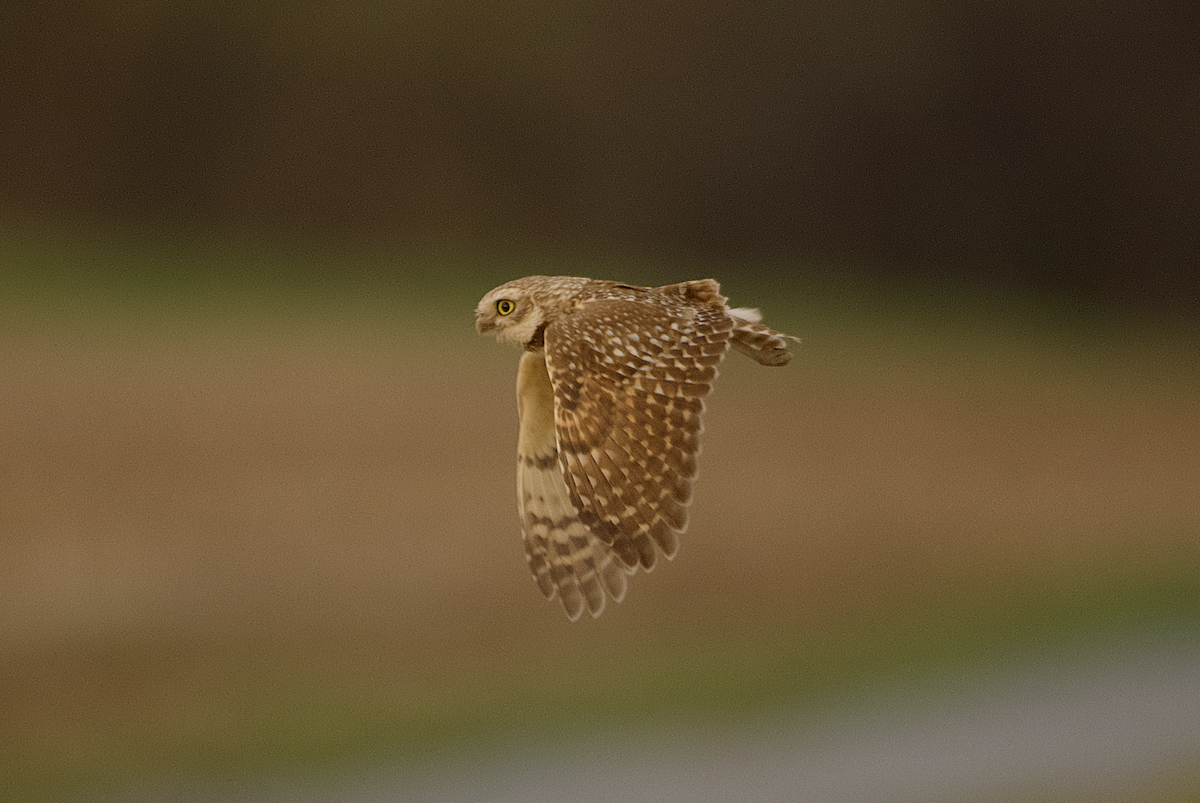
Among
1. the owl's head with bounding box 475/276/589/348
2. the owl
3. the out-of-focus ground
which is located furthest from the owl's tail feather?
the out-of-focus ground

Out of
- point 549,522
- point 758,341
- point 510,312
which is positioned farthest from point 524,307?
point 549,522

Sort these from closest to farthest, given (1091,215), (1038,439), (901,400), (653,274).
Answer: (653,274)
(1091,215)
(901,400)
(1038,439)

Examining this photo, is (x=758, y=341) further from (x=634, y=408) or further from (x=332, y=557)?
(x=332, y=557)

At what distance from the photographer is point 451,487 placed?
19.9 ft

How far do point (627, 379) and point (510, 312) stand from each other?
0.09 meters

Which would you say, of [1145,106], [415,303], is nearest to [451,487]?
[1145,106]

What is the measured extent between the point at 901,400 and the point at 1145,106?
2.29m

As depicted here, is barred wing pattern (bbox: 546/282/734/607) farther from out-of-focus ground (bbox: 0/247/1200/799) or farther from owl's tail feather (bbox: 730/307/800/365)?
out-of-focus ground (bbox: 0/247/1200/799)

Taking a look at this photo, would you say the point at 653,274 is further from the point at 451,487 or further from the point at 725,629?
the point at 725,629

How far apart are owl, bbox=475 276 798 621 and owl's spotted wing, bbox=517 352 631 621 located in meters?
0.07

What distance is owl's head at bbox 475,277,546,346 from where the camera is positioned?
78 cm

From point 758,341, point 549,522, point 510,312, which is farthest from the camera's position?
point 549,522

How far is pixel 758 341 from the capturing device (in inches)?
35.1

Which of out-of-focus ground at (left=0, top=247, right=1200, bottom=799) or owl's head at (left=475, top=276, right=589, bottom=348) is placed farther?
out-of-focus ground at (left=0, top=247, right=1200, bottom=799)
